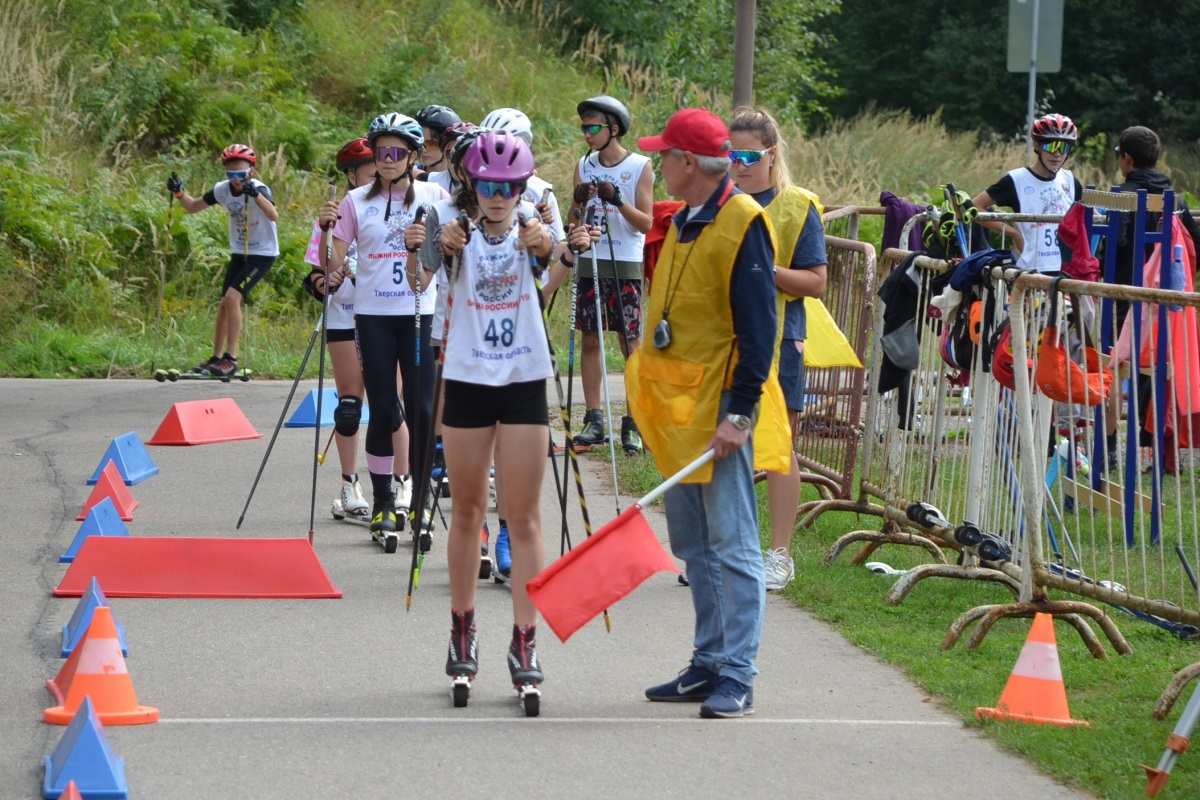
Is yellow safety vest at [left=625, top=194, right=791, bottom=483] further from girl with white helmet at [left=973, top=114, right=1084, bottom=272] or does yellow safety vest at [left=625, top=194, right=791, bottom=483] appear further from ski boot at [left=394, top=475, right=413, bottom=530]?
girl with white helmet at [left=973, top=114, right=1084, bottom=272]

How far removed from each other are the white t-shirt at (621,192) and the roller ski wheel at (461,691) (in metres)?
5.01

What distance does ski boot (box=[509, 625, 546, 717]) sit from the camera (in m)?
5.59

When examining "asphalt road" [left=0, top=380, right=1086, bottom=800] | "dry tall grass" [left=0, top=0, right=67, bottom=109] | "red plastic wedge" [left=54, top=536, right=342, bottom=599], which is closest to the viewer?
"asphalt road" [left=0, top=380, right=1086, bottom=800]

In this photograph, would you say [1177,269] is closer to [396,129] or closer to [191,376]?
[396,129]

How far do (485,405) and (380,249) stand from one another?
2791 millimetres

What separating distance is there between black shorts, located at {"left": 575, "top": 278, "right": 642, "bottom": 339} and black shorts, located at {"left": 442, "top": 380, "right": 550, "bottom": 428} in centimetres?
495

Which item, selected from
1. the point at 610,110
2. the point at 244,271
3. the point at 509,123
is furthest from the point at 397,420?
the point at 244,271

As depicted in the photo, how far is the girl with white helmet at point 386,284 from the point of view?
818cm

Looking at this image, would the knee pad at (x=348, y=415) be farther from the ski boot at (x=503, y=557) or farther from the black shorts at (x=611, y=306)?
the black shorts at (x=611, y=306)

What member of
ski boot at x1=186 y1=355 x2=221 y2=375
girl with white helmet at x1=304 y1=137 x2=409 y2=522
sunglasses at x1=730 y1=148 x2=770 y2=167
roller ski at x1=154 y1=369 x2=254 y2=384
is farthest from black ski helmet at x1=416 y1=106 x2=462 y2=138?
ski boot at x1=186 y1=355 x2=221 y2=375

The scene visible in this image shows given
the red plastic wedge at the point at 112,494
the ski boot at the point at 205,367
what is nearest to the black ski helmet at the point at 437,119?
the red plastic wedge at the point at 112,494

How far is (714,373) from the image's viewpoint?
5.59 m

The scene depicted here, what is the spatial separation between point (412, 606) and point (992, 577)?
2.57 metres

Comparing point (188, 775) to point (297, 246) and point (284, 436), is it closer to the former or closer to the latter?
point (284, 436)
